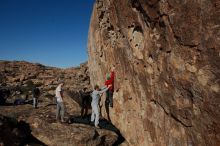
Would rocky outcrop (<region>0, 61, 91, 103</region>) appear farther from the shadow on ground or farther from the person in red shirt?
the person in red shirt

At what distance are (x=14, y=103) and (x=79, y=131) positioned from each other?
12709 mm

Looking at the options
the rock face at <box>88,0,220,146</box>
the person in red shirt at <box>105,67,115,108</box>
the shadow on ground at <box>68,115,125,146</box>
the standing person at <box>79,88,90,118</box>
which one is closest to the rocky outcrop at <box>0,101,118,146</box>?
the shadow on ground at <box>68,115,125,146</box>

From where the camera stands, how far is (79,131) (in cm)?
1703

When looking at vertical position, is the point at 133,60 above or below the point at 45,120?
above

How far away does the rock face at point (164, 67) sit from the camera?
33.9 feet

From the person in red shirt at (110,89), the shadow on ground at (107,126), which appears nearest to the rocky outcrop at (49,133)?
the shadow on ground at (107,126)

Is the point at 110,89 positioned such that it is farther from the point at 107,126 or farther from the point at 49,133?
the point at 49,133

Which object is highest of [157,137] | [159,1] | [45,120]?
[159,1]

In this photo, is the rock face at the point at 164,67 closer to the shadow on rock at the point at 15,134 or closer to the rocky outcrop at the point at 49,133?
the rocky outcrop at the point at 49,133

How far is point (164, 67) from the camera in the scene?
1257cm

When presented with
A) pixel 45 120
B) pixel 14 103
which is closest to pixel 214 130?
pixel 45 120

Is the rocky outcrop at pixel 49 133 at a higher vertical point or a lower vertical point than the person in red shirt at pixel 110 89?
lower

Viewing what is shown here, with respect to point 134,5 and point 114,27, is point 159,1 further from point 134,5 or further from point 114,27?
point 114,27

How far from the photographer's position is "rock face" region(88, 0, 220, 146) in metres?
10.3
